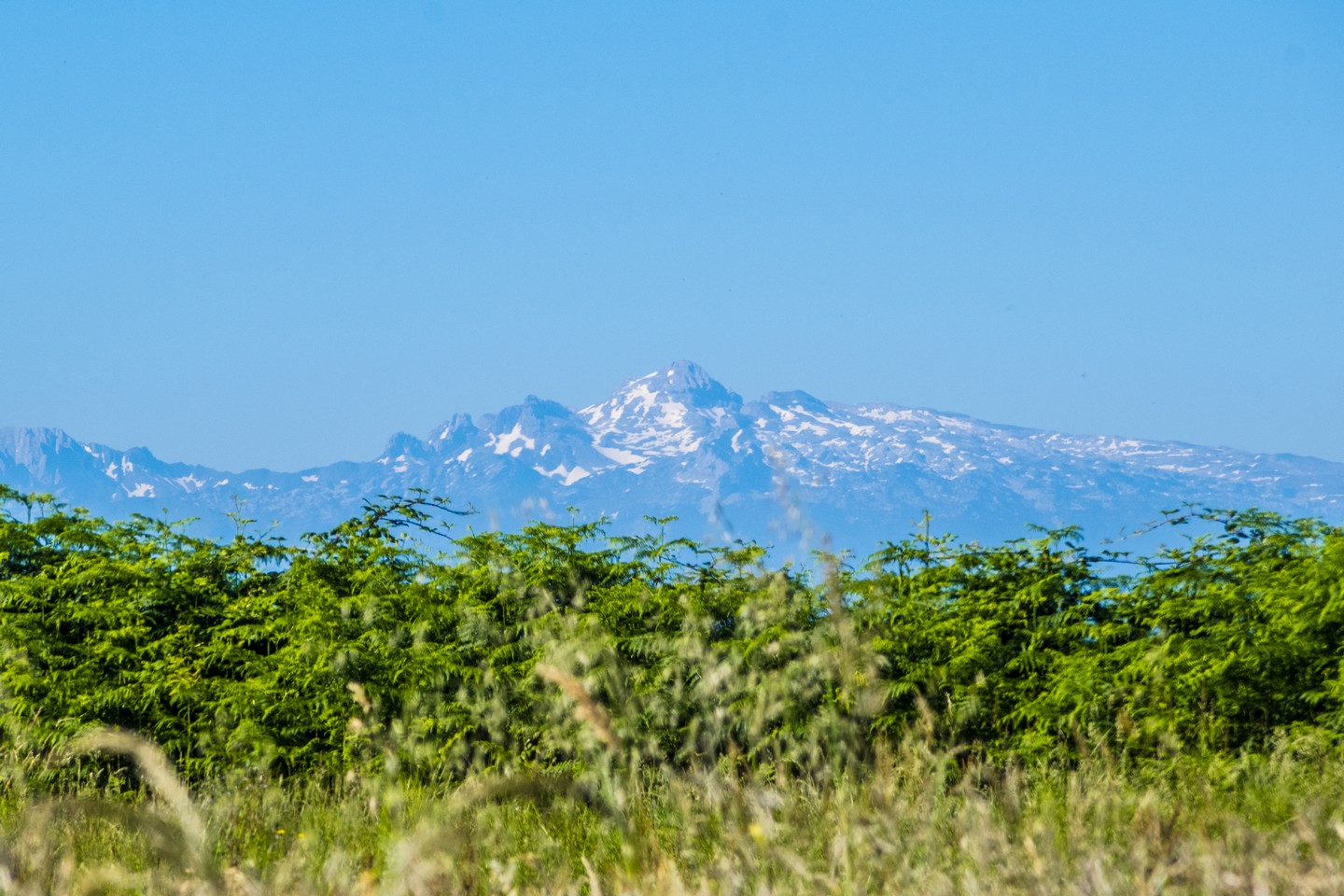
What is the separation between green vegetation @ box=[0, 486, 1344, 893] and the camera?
4.13 metres

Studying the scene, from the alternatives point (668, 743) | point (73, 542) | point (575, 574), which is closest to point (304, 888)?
point (668, 743)

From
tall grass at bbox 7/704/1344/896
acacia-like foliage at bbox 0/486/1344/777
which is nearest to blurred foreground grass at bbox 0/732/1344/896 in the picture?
tall grass at bbox 7/704/1344/896

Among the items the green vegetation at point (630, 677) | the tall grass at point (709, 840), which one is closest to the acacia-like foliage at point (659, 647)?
the green vegetation at point (630, 677)

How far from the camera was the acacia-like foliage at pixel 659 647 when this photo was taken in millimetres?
5582

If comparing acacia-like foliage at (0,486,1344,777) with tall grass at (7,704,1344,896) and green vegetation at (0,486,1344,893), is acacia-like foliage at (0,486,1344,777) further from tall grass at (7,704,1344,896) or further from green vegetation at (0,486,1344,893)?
tall grass at (7,704,1344,896)

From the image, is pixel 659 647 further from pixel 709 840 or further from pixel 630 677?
pixel 709 840

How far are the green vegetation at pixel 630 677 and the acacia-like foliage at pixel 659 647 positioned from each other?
0.07ft

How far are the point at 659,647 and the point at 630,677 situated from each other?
0.65 feet

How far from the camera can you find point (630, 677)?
5977mm

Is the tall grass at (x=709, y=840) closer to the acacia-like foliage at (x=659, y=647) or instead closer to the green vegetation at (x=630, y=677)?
the green vegetation at (x=630, y=677)

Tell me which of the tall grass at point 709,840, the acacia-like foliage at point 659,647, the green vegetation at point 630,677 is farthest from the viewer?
the acacia-like foliage at point 659,647

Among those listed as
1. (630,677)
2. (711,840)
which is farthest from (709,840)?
(630,677)

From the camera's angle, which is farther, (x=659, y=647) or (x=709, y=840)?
(x=659, y=647)

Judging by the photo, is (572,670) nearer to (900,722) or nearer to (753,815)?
(900,722)
